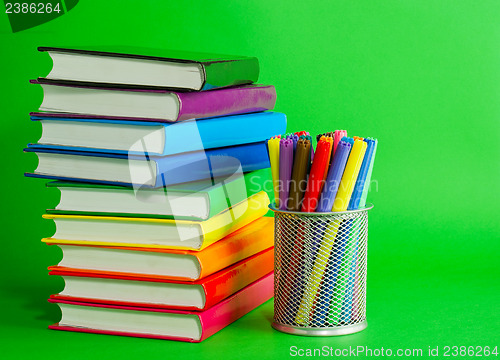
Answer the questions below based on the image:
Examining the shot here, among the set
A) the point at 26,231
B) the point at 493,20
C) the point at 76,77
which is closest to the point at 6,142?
the point at 26,231

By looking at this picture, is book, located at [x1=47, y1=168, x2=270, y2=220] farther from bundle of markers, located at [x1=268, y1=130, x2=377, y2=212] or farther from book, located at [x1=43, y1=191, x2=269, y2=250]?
bundle of markers, located at [x1=268, y1=130, x2=377, y2=212]

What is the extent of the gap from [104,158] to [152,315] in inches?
10.7

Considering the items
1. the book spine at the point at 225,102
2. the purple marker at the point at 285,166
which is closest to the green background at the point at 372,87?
the book spine at the point at 225,102

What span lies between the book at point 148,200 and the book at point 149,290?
11 cm

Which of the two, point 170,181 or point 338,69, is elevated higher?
point 338,69

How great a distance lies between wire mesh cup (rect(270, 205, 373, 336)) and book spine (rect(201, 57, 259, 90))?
0.79ft

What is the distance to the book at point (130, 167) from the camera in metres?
1.37

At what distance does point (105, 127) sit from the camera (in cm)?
140

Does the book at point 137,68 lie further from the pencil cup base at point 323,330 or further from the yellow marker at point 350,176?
the pencil cup base at point 323,330

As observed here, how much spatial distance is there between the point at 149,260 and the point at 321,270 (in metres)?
0.28

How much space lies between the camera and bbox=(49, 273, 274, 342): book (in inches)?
55.2

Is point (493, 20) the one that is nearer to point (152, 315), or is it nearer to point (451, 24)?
point (451, 24)

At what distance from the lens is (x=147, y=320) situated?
143 cm

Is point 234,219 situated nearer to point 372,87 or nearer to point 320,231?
point 320,231
